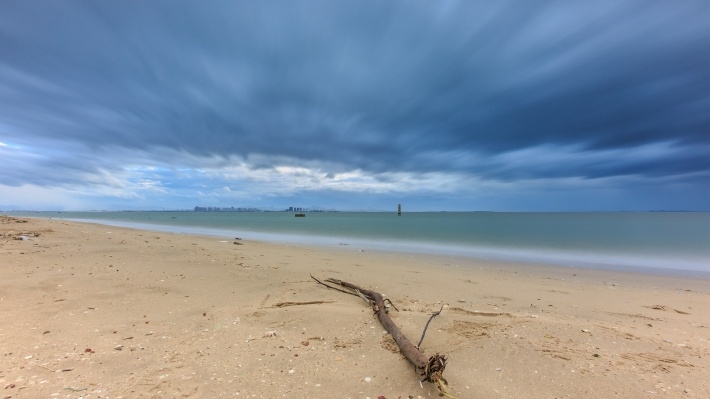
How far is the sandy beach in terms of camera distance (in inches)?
138

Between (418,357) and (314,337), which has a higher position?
(418,357)

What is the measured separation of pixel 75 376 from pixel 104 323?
6.12ft

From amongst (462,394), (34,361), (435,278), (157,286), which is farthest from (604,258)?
(34,361)

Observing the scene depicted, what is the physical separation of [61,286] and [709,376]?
11.3 meters

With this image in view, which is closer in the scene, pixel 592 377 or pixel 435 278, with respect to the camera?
pixel 592 377

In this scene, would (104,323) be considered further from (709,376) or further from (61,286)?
(709,376)

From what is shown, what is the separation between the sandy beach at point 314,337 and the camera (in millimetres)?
3496

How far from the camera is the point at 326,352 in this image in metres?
4.36

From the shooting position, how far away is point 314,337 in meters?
4.85

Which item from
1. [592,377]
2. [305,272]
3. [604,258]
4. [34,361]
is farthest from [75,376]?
[604,258]

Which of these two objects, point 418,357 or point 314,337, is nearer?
point 418,357

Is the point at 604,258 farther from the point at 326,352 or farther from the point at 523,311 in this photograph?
the point at 326,352

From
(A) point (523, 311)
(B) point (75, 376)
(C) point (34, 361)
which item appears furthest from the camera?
(A) point (523, 311)

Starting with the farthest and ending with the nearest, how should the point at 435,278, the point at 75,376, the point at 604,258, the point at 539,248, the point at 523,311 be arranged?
1. the point at 539,248
2. the point at 604,258
3. the point at 435,278
4. the point at 523,311
5. the point at 75,376
